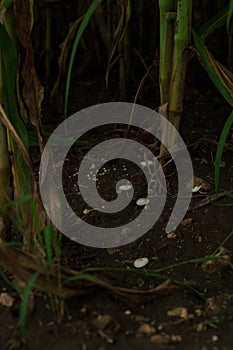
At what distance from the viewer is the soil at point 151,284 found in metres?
1.07

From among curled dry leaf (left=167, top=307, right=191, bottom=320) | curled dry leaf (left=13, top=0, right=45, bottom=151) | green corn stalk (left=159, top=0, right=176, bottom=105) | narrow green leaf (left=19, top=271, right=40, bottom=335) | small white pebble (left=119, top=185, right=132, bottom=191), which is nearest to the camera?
narrow green leaf (left=19, top=271, right=40, bottom=335)

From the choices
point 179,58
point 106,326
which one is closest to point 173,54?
point 179,58

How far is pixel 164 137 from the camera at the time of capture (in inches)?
55.4

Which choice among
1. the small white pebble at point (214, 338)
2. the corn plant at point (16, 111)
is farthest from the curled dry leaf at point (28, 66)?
the small white pebble at point (214, 338)

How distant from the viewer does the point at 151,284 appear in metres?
1.21

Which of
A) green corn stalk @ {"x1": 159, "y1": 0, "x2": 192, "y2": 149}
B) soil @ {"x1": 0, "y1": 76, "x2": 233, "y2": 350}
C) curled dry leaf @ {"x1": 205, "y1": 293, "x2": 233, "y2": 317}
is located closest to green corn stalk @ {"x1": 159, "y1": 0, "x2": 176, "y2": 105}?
green corn stalk @ {"x1": 159, "y1": 0, "x2": 192, "y2": 149}

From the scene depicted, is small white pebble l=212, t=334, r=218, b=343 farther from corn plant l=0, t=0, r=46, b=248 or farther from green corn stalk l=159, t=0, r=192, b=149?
green corn stalk l=159, t=0, r=192, b=149

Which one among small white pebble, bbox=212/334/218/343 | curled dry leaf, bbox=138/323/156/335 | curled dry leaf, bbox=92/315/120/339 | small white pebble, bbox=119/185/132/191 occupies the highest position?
small white pebble, bbox=119/185/132/191

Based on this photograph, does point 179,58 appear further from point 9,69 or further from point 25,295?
point 25,295

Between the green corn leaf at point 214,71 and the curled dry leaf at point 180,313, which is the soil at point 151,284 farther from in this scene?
the green corn leaf at point 214,71

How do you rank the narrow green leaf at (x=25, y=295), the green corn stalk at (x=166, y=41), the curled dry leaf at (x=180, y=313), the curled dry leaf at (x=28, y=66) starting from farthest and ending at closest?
1. the green corn stalk at (x=166, y=41)
2. the curled dry leaf at (x=28, y=66)
3. the curled dry leaf at (x=180, y=313)
4. the narrow green leaf at (x=25, y=295)

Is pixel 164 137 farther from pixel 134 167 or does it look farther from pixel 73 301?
pixel 73 301

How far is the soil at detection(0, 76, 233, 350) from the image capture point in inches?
42.3

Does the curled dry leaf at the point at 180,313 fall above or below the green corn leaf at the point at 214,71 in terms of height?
below
